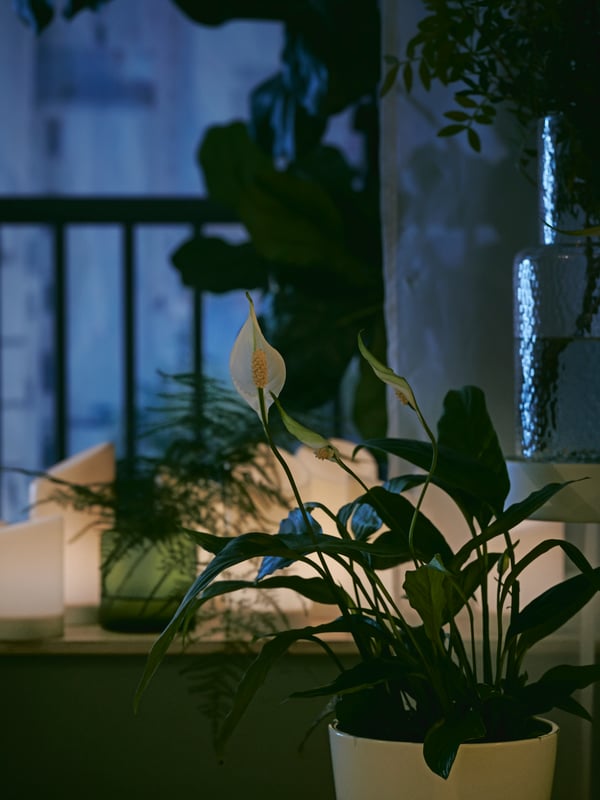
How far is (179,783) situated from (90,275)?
6.35 ft

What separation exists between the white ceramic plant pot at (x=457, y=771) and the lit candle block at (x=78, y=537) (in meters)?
0.48

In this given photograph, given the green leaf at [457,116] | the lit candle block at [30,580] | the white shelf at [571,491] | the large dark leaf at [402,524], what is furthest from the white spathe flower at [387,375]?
the lit candle block at [30,580]

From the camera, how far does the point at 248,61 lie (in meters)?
2.77

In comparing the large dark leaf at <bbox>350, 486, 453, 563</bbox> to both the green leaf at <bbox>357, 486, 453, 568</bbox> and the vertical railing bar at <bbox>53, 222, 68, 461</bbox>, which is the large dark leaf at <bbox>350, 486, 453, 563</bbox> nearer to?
the green leaf at <bbox>357, 486, 453, 568</bbox>

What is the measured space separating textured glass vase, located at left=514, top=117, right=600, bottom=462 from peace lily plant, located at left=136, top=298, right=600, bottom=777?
11cm

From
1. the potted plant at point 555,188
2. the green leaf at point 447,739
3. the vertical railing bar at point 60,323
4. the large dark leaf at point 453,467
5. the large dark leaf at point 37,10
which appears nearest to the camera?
the green leaf at point 447,739

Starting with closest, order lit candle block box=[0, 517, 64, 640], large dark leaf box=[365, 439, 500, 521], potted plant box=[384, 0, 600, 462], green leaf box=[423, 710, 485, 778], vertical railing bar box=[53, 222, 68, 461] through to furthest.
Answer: green leaf box=[423, 710, 485, 778] < large dark leaf box=[365, 439, 500, 521] < potted plant box=[384, 0, 600, 462] < lit candle block box=[0, 517, 64, 640] < vertical railing bar box=[53, 222, 68, 461]

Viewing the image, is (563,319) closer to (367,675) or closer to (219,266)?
(367,675)

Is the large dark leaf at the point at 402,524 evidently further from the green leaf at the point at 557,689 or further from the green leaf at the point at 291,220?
the green leaf at the point at 291,220

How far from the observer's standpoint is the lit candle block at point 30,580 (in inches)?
39.6

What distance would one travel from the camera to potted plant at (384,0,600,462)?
84cm

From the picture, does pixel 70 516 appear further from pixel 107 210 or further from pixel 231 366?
pixel 107 210

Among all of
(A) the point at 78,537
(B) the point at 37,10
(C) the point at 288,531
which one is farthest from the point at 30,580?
(B) the point at 37,10

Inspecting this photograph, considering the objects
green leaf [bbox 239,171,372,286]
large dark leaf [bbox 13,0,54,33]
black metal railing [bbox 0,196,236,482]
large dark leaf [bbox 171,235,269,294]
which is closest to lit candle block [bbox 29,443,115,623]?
green leaf [bbox 239,171,372,286]
